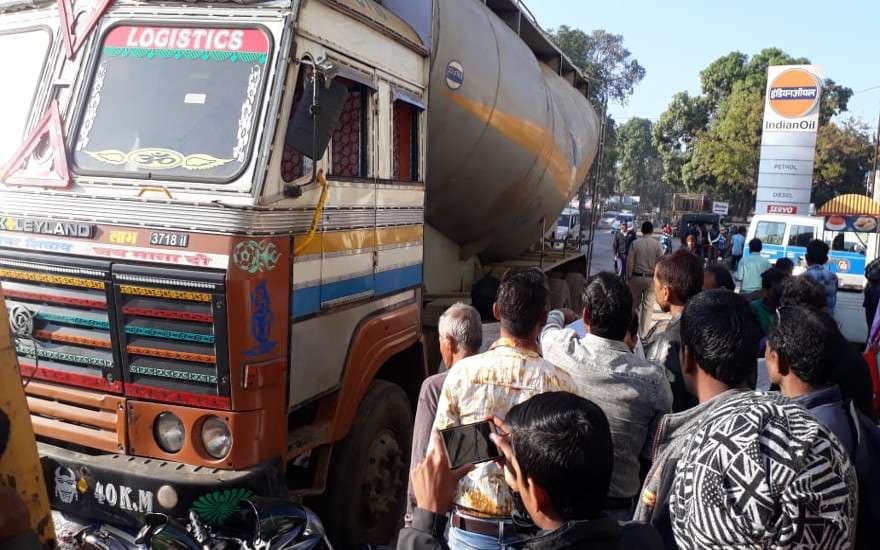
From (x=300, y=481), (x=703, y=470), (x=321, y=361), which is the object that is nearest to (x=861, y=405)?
(x=703, y=470)

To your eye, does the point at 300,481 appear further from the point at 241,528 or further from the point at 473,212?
the point at 473,212

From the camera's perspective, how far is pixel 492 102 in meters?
5.73

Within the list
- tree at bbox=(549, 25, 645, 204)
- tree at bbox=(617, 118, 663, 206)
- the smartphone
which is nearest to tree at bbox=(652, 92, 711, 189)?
tree at bbox=(549, 25, 645, 204)

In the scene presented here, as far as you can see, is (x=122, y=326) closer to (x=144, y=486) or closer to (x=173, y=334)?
(x=173, y=334)

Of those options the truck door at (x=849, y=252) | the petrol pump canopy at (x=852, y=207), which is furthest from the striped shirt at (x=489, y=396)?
the truck door at (x=849, y=252)

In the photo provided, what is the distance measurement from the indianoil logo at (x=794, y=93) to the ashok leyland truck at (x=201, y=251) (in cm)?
2279

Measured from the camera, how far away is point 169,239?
9.78 ft

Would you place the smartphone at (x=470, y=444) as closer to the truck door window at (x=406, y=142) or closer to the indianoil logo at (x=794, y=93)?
the truck door window at (x=406, y=142)

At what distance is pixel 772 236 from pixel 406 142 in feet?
48.6

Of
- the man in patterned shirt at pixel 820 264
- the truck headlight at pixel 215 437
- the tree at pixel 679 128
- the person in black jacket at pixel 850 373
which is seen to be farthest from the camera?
the tree at pixel 679 128

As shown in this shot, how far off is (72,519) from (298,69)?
95.1 inches

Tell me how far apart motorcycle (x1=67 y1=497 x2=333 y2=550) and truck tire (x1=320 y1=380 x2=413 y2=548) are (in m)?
0.75

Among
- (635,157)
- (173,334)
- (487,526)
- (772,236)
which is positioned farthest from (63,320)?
(635,157)

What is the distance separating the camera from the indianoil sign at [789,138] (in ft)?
74.4
